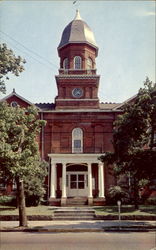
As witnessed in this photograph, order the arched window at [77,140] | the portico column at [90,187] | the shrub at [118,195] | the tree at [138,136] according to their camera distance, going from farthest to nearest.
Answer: the arched window at [77,140]
the portico column at [90,187]
the shrub at [118,195]
the tree at [138,136]

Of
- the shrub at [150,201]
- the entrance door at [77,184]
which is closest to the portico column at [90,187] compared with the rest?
the entrance door at [77,184]

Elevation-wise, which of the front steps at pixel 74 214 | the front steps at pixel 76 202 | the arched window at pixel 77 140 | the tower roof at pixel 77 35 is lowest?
the front steps at pixel 74 214

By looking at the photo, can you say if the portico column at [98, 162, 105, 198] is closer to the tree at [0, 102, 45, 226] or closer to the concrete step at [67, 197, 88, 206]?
the concrete step at [67, 197, 88, 206]

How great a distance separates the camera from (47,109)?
110 feet

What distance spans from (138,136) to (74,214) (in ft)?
28.9

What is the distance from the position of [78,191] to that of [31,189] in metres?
6.07

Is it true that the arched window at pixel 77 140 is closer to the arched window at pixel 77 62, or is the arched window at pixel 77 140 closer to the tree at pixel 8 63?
the arched window at pixel 77 62

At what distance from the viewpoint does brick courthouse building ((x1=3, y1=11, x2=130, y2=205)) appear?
1184 inches

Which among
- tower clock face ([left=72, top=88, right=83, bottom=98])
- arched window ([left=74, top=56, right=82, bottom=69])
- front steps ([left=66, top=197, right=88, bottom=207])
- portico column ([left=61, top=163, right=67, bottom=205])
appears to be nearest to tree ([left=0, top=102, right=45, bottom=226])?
portico column ([left=61, top=163, right=67, bottom=205])

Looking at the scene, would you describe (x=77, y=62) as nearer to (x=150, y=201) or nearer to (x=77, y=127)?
(x=77, y=127)

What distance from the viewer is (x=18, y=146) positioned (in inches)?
701

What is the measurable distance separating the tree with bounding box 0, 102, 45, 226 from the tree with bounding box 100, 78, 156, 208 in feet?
16.4

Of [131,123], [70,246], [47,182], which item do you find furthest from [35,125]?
[47,182]

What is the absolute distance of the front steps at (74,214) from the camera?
72.8 ft
